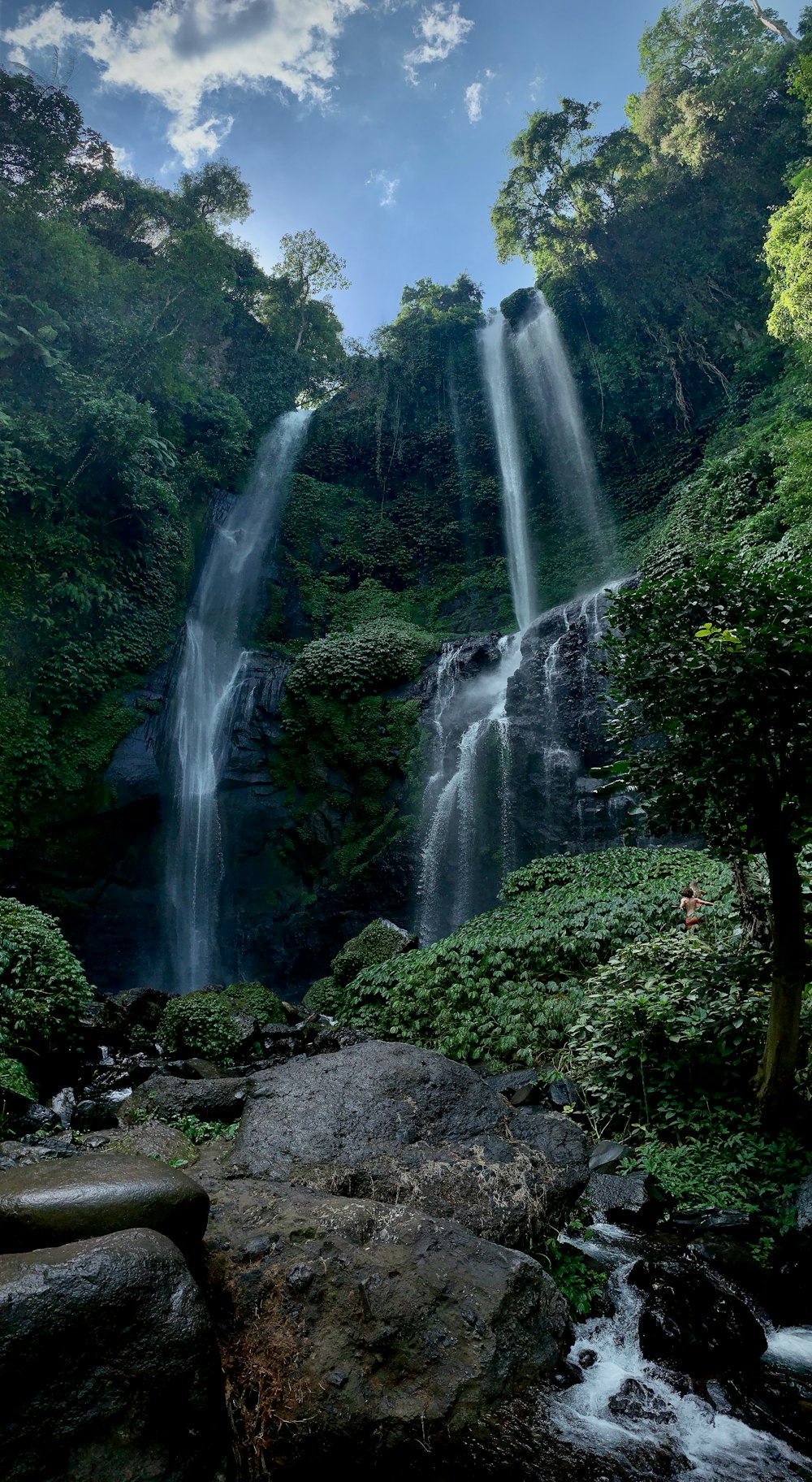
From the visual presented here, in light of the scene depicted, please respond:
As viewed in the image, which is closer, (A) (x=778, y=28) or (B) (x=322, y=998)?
(B) (x=322, y=998)

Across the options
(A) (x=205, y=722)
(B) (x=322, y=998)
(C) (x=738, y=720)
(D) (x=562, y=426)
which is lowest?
(B) (x=322, y=998)

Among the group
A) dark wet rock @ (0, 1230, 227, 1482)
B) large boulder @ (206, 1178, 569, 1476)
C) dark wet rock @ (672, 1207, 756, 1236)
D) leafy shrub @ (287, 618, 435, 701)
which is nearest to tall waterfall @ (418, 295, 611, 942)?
leafy shrub @ (287, 618, 435, 701)

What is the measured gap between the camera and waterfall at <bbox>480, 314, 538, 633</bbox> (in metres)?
23.3

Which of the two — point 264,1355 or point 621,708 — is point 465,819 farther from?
point 264,1355

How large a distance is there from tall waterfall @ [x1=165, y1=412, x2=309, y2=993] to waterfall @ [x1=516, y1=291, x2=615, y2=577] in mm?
10635

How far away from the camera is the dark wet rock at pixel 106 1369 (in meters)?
2.00

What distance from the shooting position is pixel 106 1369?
7.06ft

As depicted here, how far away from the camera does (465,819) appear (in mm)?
14914

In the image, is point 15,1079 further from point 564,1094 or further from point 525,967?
point 525,967

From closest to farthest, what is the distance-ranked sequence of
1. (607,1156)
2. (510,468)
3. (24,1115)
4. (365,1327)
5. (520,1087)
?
1. (365,1327)
2. (607,1156)
3. (24,1115)
4. (520,1087)
5. (510,468)

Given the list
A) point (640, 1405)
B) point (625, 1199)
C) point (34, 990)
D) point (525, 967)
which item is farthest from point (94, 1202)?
point (525, 967)

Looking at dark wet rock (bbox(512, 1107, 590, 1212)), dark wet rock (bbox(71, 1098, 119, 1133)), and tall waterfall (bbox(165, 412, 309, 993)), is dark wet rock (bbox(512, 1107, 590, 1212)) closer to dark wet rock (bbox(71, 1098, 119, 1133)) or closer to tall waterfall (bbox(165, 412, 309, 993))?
dark wet rock (bbox(71, 1098, 119, 1133))

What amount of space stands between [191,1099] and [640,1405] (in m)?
4.21

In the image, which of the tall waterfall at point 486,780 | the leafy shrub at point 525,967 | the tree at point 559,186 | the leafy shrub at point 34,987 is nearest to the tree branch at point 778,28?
the tree at point 559,186
